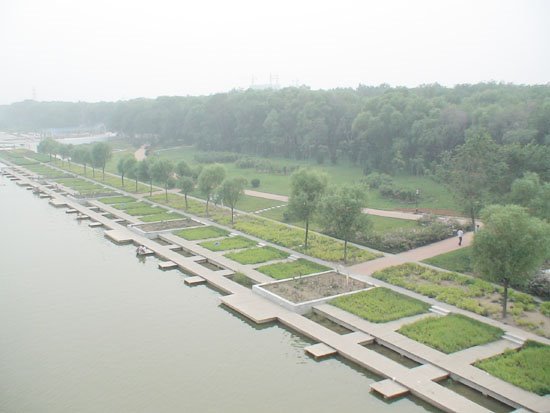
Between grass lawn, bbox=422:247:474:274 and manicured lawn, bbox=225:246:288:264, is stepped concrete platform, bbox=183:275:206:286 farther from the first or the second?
grass lawn, bbox=422:247:474:274

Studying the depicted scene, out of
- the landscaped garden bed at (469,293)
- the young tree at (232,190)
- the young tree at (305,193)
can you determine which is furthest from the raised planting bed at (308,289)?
the young tree at (232,190)

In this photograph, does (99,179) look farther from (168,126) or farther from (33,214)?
(168,126)

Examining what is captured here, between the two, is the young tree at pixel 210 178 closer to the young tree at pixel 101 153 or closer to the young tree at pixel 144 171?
the young tree at pixel 144 171

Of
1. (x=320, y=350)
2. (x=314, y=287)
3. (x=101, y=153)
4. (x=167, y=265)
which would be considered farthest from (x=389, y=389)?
(x=101, y=153)

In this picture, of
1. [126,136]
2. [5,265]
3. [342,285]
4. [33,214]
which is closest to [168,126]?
[126,136]

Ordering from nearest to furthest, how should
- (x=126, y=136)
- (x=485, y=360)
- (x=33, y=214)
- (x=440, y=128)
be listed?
(x=485, y=360) → (x=33, y=214) → (x=440, y=128) → (x=126, y=136)

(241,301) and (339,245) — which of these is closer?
(241,301)

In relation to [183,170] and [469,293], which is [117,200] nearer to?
[183,170]
